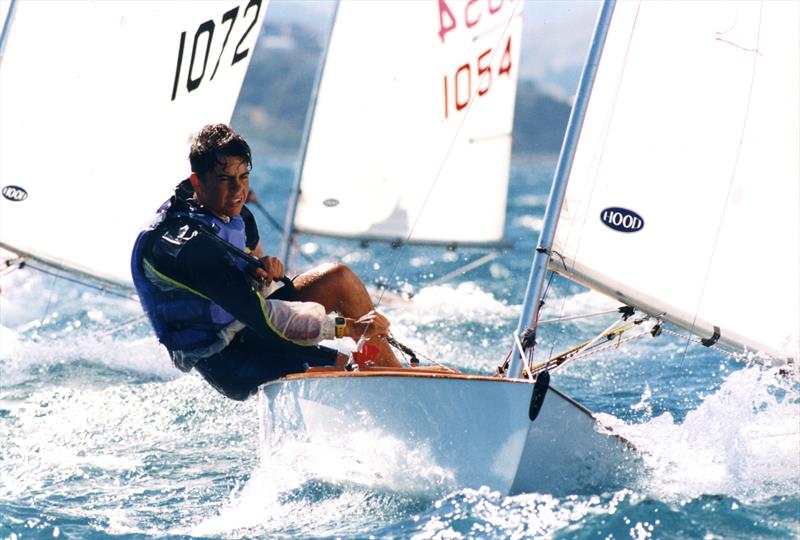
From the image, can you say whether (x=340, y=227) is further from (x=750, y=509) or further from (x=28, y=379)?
(x=750, y=509)

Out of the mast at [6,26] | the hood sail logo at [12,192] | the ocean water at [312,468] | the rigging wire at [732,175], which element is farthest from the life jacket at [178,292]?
the mast at [6,26]

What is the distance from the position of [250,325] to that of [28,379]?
9.10 ft

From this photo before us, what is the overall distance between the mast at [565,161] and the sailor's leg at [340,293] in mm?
502

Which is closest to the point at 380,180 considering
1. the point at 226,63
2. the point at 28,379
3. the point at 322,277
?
the point at 226,63

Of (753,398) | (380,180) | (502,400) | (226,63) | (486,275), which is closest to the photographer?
(502,400)

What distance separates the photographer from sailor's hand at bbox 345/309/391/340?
396 centimetres

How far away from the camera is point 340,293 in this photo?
410 centimetres

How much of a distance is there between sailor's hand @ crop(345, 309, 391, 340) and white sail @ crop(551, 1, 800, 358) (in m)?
0.67

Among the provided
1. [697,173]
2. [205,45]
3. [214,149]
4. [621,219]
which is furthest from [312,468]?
[205,45]

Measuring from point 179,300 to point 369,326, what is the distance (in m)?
0.65

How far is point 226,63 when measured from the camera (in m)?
6.37

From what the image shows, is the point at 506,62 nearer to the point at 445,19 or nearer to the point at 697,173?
the point at 445,19

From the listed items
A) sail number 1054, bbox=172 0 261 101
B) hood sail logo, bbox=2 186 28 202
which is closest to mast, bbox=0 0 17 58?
hood sail logo, bbox=2 186 28 202

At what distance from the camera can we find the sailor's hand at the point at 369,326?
13.0ft
